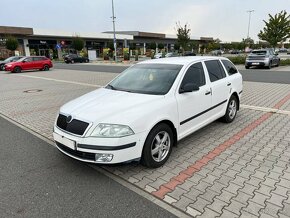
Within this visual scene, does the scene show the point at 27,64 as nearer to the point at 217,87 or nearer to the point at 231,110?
the point at 231,110

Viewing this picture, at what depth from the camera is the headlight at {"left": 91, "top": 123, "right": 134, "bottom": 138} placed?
3.20 meters

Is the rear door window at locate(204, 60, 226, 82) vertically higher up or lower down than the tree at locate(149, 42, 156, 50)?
lower down

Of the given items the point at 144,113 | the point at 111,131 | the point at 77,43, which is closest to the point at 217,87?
the point at 144,113

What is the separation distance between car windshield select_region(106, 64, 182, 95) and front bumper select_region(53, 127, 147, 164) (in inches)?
39.9

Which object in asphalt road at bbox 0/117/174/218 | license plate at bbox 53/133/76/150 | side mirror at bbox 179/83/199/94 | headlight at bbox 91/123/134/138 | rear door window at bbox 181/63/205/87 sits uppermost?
rear door window at bbox 181/63/205/87

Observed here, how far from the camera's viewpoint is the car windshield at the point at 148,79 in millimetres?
4082

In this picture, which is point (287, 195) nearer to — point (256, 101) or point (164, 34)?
point (256, 101)

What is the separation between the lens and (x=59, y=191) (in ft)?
10.5

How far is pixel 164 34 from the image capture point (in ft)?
239

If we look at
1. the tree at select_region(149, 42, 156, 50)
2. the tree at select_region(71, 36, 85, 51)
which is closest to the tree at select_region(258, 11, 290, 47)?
the tree at select_region(71, 36, 85, 51)

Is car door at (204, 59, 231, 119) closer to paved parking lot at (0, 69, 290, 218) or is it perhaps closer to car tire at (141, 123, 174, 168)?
paved parking lot at (0, 69, 290, 218)

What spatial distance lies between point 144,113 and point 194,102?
1238 mm

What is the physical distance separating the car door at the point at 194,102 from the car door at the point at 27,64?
73.0 ft

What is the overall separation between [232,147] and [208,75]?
1.45m
